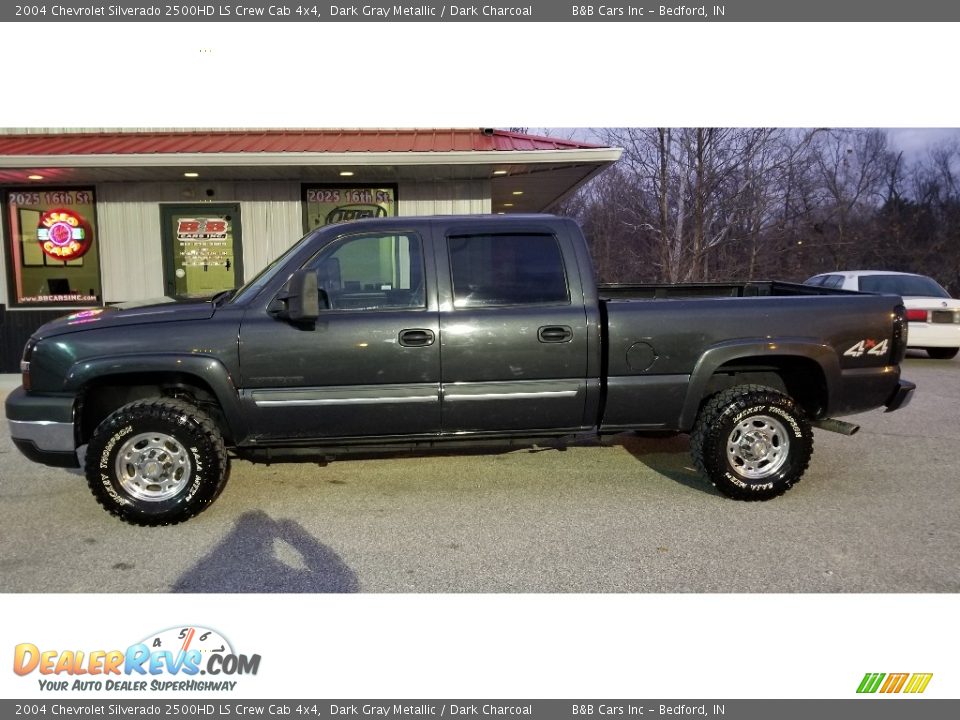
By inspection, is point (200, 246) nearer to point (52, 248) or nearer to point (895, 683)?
point (52, 248)

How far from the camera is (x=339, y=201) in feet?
35.2

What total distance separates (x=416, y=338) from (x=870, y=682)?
3.10 metres

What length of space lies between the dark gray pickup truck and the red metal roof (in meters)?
4.92

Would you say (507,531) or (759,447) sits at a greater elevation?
(759,447)

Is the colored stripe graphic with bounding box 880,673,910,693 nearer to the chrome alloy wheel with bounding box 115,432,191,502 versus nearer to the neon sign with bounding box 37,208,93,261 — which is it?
the chrome alloy wheel with bounding box 115,432,191,502

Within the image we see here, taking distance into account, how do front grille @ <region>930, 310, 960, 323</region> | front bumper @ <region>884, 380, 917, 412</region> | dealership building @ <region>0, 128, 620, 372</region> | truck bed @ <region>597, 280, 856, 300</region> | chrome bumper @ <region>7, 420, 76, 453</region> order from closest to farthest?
chrome bumper @ <region>7, 420, 76, 453</region> < front bumper @ <region>884, 380, 917, 412</region> < truck bed @ <region>597, 280, 856, 300</region> < dealership building @ <region>0, 128, 620, 372</region> < front grille @ <region>930, 310, 960, 323</region>

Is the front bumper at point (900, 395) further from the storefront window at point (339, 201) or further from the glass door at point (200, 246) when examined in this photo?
the glass door at point (200, 246)

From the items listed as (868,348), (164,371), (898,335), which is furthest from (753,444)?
(164,371)

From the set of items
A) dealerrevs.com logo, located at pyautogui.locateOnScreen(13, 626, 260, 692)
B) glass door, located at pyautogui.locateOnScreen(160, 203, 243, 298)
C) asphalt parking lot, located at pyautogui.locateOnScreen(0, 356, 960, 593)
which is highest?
glass door, located at pyautogui.locateOnScreen(160, 203, 243, 298)

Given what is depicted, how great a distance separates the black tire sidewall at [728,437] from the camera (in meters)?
4.66

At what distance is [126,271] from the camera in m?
10.8

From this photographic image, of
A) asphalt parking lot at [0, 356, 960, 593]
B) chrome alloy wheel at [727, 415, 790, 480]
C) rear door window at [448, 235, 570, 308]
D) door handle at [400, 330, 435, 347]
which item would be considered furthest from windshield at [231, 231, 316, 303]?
chrome alloy wheel at [727, 415, 790, 480]

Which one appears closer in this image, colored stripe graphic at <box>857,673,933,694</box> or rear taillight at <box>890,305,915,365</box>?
colored stripe graphic at <box>857,673,933,694</box>

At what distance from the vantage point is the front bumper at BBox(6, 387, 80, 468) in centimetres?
431
